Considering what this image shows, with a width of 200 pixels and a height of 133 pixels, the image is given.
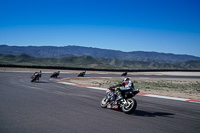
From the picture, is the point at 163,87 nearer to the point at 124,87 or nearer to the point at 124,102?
the point at 124,87

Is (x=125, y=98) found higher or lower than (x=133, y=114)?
higher

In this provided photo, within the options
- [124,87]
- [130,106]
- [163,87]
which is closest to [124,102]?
[130,106]

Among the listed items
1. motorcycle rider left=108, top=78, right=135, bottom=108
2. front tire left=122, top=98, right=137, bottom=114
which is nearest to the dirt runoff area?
motorcycle rider left=108, top=78, right=135, bottom=108

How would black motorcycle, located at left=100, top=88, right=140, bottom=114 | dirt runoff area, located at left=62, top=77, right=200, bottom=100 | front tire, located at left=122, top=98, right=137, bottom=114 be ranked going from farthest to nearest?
1. dirt runoff area, located at left=62, top=77, right=200, bottom=100
2. black motorcycle, located at left=100, top=88, right=140, bottom=114
3. front tire, located at left=122, top=98, right=137, bottom=114

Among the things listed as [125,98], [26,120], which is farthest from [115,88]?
[26,120]

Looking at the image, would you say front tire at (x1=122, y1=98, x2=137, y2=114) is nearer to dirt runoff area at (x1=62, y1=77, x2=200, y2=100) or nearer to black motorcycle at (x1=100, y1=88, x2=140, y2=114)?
black motorcycle at (x1=100, y1=88, x2=140, y2=114)

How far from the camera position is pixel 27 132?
203 inches

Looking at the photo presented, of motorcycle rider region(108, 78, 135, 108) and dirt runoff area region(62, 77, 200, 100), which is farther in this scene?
dirt runoff area region(62, 77, 200, 100)

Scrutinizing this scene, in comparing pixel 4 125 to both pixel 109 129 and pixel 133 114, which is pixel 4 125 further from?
pixel 133 114

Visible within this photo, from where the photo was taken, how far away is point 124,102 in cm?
809

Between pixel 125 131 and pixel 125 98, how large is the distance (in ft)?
9.25

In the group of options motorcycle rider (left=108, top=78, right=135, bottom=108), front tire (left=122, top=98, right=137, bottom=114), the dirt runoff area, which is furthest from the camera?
the dirt runoff area

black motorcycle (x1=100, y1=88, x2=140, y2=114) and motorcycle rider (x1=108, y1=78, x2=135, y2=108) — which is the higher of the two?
motorcycle rider (x1=108, y1=78, x2=135, y2=108)

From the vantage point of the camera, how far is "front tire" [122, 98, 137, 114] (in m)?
7.57
